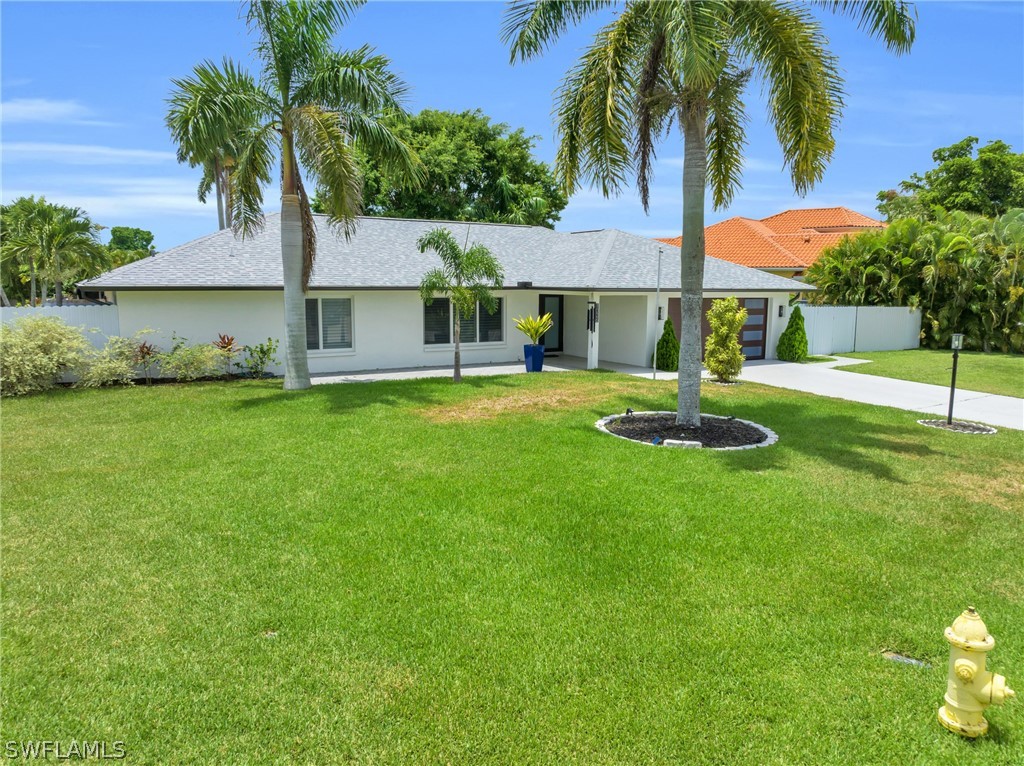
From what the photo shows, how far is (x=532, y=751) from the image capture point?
3.52 meters

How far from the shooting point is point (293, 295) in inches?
567

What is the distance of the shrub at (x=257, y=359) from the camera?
1703cm

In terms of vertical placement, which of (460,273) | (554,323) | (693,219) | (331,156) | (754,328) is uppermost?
(331,156)

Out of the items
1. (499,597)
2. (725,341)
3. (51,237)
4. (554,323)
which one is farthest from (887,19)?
(51,237)

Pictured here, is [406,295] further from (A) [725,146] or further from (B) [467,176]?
(B) [467,176]

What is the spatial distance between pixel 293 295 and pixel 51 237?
22.2 metres

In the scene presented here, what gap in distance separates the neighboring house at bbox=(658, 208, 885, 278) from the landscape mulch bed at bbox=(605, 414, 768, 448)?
1830cm

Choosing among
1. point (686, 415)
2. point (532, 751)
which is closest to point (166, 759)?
point (532, 751)

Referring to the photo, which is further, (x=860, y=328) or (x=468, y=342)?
(x=860, y=328)

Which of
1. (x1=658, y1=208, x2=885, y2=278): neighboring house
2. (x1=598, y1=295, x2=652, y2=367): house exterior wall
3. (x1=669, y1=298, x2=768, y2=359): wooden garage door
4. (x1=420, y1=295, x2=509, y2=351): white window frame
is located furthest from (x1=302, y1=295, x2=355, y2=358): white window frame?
(x1=658, y1=208, x2=885, y2=278): neighboring house

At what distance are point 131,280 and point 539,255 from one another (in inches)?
507

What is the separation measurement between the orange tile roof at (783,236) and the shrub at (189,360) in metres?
21.4

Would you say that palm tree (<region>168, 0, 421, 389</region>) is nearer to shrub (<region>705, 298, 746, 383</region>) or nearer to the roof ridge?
the roof ridge

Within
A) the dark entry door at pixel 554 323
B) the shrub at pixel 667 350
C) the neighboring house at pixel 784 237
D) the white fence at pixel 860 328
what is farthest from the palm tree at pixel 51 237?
the white fence at pixel 860 328
